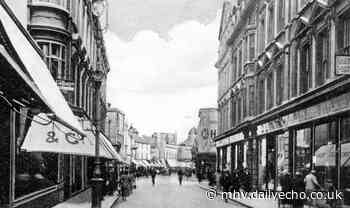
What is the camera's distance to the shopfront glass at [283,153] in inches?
1021

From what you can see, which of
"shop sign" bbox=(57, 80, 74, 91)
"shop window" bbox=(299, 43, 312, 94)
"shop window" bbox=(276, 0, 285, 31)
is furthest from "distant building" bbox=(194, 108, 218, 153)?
"shop sign" bbox=(57, 80, 74, 91)

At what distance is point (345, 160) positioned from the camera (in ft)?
60.1

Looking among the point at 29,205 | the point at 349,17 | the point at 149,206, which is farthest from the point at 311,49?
the point at 29,205

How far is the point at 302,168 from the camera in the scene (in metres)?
23.2

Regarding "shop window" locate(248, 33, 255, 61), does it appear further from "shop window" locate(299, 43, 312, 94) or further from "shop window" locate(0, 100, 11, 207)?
"shop window" locate(0, 100, 11, 207)

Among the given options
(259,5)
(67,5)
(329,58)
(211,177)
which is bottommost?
(211,177)

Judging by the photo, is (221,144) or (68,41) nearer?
(68,41)

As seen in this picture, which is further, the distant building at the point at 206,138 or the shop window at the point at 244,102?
the distant building at the point at 206,138

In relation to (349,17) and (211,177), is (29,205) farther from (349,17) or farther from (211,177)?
(211,177)

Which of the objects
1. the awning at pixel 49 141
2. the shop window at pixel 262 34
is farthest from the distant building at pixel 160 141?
the awning at pixel 49 141

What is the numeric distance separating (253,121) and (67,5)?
49.5ft

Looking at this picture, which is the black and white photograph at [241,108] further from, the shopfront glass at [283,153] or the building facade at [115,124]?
the building facade at [115,124]

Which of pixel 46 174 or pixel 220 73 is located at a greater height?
pixel 220 73

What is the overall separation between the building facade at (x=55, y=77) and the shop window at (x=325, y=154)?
7.93m
